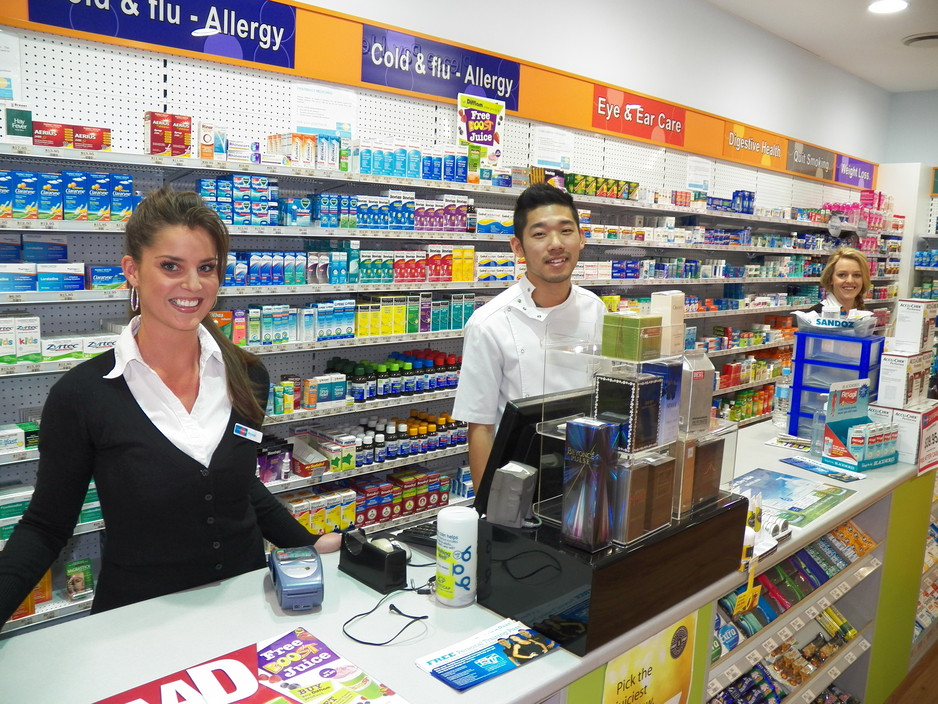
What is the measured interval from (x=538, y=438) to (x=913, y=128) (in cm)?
1141

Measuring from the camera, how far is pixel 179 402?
6.20 ft

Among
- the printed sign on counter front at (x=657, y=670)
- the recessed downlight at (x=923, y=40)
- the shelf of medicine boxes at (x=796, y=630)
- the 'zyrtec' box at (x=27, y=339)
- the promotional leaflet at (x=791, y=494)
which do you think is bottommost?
the shelf of medicine boxes at (x=796, y=630)

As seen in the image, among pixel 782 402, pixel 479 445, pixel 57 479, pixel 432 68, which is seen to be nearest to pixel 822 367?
pixel 782 402

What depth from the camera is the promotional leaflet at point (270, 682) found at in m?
1.40

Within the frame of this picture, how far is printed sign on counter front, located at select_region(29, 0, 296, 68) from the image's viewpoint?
3.41 m

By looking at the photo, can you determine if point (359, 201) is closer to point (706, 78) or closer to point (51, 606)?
point (51, 606)

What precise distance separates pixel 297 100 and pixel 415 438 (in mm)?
2235

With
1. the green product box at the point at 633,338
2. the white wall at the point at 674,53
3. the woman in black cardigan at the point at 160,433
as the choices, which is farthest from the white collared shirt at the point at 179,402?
the white wall at the point at 674,53

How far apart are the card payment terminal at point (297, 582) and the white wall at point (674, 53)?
143 inches

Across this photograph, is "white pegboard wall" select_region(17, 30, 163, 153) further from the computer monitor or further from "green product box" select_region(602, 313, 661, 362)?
"green product box" select_region(602, 313, 661, 362)

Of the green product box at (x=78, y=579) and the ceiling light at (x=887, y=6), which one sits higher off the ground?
the ceiling light at (x=887, y=6)

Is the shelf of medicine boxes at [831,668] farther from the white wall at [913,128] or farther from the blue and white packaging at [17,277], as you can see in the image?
the white wall at [913,128]

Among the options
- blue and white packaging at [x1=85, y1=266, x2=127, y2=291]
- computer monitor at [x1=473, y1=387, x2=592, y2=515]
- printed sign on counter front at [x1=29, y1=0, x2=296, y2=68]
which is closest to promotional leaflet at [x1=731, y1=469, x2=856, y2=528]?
computer monitor at [x1=473, y1=387, x2=592, y2=515]

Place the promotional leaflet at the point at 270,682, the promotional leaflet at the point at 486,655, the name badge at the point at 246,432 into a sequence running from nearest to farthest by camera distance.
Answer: the promotional leaflet at the point at 270,682
the promotional leaflet at the point at 486,655
the name badge at the point at 246,432
